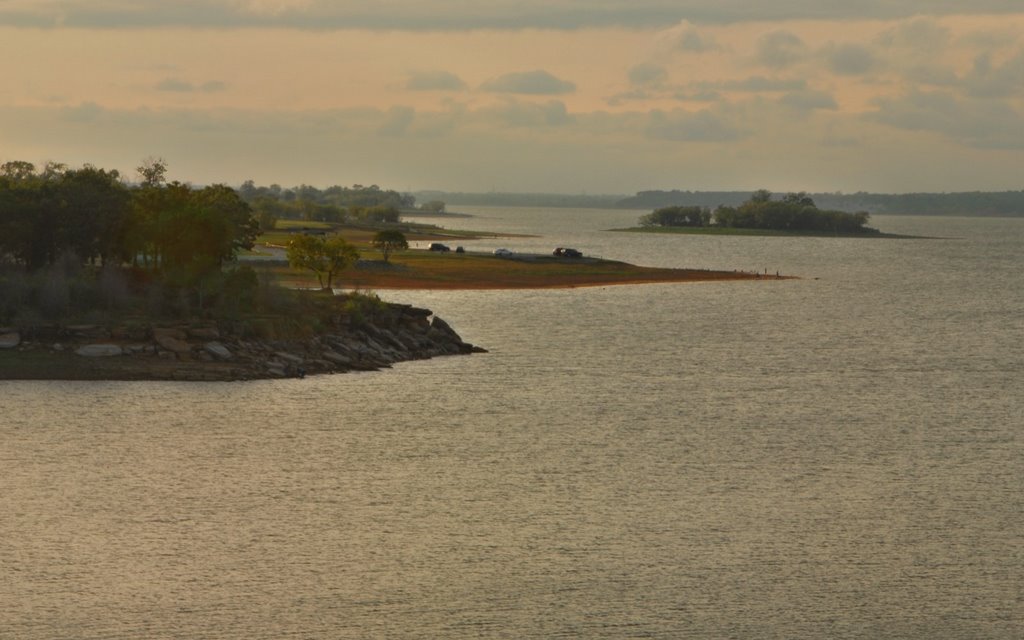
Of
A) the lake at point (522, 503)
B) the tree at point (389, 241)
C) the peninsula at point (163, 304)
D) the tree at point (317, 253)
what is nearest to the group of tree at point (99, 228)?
the peninsula at point (163, 304)

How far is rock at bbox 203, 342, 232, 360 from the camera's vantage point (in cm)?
7388

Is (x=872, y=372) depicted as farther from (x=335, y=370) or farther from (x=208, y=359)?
(x=208, y=359)

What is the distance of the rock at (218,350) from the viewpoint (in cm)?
7388

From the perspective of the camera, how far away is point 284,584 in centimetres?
3778

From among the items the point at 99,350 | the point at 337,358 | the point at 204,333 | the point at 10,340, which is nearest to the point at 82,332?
the point at 99,350

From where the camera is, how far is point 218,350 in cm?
7431

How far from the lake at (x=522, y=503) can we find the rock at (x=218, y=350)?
3798 millimetres

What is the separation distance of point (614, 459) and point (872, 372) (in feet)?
114

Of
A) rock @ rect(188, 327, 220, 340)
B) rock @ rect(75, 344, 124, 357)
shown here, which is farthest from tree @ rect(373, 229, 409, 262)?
rock @ rect(75, 344, 124, 357)

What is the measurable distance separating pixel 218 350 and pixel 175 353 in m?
2.25

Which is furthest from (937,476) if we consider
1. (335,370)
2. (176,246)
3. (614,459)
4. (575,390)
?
(176,246)

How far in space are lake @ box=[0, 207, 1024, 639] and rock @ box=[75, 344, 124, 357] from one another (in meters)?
3.70

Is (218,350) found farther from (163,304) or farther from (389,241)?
(389,241)

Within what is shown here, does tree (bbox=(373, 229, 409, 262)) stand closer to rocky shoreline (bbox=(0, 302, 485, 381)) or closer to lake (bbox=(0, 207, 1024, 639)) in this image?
lake (bbox=(0, 207, 1024, 639))
